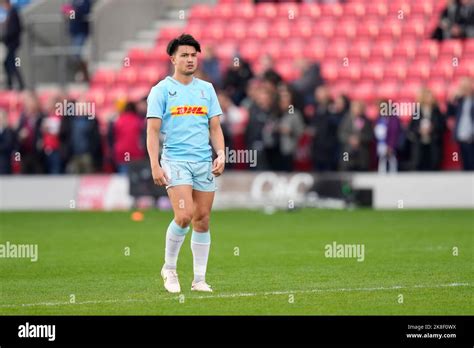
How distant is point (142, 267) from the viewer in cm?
1614

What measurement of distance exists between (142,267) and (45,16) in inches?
696

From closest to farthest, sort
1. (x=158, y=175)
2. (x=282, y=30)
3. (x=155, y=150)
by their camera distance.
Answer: (x=158, y=175)
(x=155, y=150)
(x=282, y=30)

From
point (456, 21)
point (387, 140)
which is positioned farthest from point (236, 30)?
point (387, 140)

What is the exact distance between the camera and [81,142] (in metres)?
29.3

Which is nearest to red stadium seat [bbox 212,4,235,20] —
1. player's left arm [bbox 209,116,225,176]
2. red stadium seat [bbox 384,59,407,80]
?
red stadium seat [bbox 384,59,407,80]

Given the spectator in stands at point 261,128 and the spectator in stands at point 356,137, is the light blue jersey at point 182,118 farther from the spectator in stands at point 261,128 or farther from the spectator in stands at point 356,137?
the spectator in stands at point 261,128

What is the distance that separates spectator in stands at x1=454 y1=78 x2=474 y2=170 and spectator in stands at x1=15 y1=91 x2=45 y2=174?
894 centimetres

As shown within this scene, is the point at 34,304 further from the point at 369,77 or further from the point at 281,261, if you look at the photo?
the point at 369,77

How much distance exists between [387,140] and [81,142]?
661 centimetres

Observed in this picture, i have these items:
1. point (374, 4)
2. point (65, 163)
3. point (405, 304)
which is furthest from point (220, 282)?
point (374, 4)

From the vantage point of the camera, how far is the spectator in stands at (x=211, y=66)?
95.8ft

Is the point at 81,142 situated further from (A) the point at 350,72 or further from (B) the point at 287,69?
(A) the point at 350,72

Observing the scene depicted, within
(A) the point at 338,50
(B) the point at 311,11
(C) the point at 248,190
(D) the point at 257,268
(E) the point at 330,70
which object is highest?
(B) the point at 311,11
